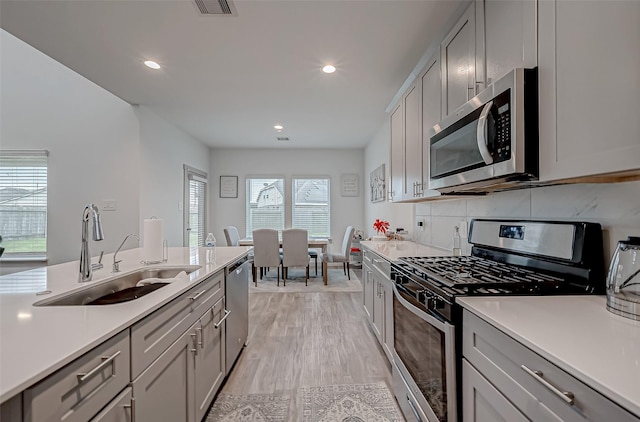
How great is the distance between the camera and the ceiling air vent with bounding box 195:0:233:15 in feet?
6.19

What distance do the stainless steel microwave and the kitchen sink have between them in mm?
1698

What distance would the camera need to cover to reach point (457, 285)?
1.22 meters

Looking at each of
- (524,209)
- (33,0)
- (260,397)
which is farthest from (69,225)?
(524,209)

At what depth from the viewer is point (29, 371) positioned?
0.64 m

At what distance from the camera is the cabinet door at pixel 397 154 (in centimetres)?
282

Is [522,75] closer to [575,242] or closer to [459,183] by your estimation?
[459,183]

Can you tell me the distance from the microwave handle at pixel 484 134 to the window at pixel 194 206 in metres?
4.72

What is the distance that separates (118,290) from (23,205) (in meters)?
3.59

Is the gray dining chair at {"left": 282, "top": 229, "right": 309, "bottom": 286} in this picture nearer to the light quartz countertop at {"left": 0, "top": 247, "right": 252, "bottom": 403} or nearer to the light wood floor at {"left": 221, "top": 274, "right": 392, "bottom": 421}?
the light wood floor at {"left": 221, "top": 274, "right": 392, "bottom": 421}

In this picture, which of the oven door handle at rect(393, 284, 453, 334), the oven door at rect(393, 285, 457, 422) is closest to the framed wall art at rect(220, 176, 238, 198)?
the oven door at rect(393, 285, 457, 422)

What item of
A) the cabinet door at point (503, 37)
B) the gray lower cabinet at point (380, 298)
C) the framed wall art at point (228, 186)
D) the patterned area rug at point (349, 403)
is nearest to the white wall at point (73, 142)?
the framed wall art at point (228, 186)

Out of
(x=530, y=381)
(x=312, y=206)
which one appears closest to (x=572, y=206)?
(x=530, y=381)

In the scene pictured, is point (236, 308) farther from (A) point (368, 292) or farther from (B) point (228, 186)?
(B) point (228, 186)

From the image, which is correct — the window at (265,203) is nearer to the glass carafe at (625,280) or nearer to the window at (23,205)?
the window at (23,205)
